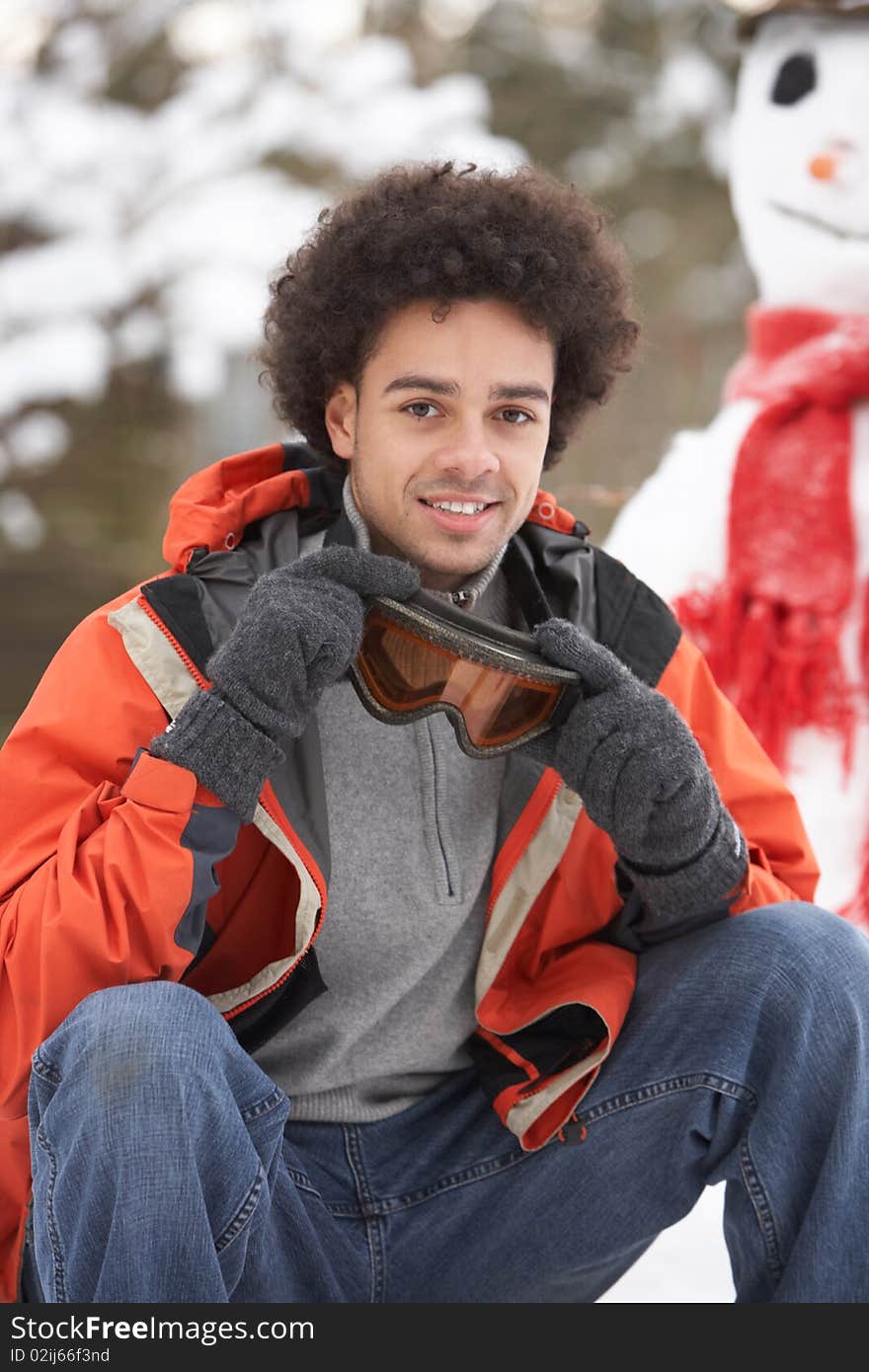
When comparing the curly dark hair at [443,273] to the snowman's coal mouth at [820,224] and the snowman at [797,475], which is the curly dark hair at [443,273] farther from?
the snowman's coal mouth at [820,224]

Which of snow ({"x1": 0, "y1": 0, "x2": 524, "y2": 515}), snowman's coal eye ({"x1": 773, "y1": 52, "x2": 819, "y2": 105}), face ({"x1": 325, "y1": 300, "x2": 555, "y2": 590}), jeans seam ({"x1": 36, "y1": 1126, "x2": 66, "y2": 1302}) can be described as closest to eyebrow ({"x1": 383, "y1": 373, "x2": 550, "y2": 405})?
face ({"x1": 325, "y1": 300, "x2": 555, "y2": 590})

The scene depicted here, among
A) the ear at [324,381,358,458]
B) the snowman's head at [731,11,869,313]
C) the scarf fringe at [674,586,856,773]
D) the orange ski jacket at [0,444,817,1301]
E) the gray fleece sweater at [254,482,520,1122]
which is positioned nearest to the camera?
the orange ski jacket at [0,444,817,1301]

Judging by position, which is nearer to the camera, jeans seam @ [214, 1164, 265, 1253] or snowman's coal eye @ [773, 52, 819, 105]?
jeans seam @ [214, 1164, 265, 1253]

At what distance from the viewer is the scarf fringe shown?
2.28 meters

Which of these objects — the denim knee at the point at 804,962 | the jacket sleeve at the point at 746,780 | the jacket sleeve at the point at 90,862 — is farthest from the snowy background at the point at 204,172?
the jacket sleeve at the point at 90,862

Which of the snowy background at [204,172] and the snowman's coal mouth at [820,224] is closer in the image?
the snowman's coal mouth at [820,224]

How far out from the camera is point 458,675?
4.70 ft

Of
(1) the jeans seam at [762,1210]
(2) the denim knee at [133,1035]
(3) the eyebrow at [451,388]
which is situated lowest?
(1) the jeans seam at [762,1210]

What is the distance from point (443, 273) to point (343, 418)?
221 mm

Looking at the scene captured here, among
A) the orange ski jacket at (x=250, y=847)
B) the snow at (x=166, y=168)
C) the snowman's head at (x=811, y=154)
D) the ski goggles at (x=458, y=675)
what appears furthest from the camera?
the snow at (x=166, y=168)

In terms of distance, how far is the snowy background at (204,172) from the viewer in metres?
5.73

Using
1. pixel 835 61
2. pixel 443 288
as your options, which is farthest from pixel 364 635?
pixel 835 61

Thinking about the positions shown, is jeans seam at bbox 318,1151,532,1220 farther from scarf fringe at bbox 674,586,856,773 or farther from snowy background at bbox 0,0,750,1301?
snowy background at bbox 0,0,750,1301

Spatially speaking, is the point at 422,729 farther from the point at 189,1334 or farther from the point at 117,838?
the point at 189,1334
